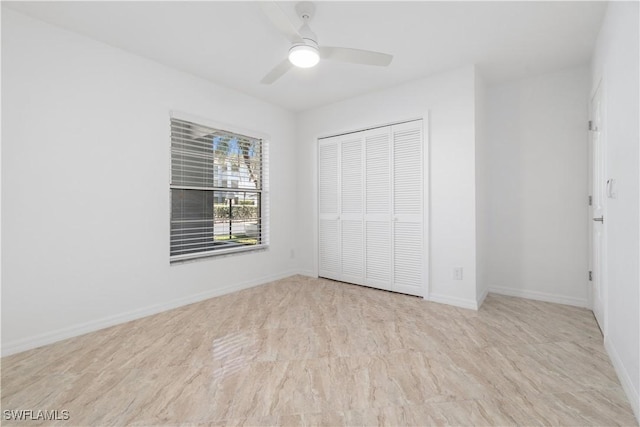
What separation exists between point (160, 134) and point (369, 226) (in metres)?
2.63

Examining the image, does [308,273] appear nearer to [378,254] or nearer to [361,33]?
[378,254]

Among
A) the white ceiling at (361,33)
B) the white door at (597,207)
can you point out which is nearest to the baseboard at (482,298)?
the white door at (597,207)

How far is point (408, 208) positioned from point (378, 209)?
16.2 inches

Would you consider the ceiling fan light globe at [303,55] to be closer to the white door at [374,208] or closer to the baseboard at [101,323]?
the white door at [374,208]

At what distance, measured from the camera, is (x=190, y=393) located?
1.74m

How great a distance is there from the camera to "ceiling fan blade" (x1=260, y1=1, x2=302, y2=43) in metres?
1.80

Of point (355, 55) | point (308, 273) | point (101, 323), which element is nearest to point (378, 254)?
point (308, 273)

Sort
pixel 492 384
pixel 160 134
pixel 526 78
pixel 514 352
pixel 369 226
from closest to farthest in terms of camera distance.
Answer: pixel 492 384 → pixel 514 352 → pixel 160 134 → pixel 526 78 → pixel 369 226

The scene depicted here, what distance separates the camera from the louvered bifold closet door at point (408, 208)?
11.6 feet

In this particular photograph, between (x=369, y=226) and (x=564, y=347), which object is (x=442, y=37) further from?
(x=564, y=347)

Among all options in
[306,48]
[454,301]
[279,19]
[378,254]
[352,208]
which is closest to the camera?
[279,19]

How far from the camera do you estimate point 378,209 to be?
3904mm

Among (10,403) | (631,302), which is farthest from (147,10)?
(631,302)

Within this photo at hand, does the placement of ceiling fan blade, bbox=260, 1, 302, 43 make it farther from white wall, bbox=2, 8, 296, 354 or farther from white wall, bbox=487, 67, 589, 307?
white wall, bbox=487, 67, 589, 307
